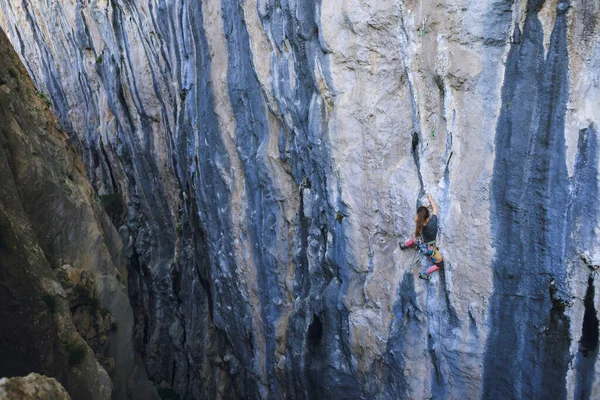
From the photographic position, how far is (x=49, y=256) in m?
9.41

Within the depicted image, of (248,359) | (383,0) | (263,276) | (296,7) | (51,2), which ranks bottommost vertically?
(248,359)

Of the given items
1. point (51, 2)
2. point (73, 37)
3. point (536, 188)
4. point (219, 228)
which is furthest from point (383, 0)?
point (51, 2)

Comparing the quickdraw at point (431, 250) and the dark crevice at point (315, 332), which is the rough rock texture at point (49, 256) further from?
the quickdraw at point (431, 250)

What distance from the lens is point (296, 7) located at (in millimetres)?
8258

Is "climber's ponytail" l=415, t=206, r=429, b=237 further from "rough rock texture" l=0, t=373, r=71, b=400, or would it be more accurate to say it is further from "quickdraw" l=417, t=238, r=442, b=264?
"rough rock texture" l=0, t=373, r=71, b=400

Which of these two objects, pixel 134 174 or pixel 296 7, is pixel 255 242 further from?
pixel 134 174

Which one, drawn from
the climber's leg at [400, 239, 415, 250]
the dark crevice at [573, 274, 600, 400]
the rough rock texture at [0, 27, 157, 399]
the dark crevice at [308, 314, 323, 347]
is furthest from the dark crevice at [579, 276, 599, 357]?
the rough rock texture at [0, 27, 157, 399]

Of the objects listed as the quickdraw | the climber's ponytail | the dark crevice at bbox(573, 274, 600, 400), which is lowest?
the dark crevice at bbox(573, 274, 600, 400)

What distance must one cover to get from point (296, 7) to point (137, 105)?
23.1ft

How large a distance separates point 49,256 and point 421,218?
21.5ft

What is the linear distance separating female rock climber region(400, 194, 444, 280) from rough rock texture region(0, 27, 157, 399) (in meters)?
5.19

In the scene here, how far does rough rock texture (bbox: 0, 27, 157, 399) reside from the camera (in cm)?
671

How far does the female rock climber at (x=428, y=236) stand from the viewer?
296 inches

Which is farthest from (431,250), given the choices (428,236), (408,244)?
(408,244)
